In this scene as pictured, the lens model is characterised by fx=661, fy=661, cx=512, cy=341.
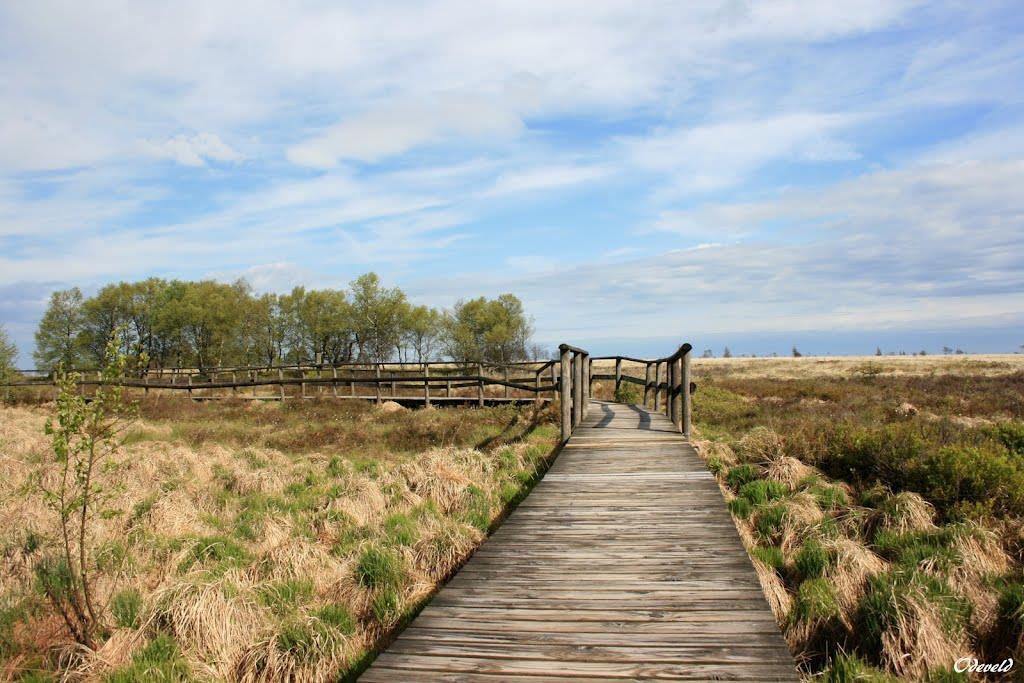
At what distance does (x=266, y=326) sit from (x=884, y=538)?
61223 mm

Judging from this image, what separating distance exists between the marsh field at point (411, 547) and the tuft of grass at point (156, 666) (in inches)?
0.7

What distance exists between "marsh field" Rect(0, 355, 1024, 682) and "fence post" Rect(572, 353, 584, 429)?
1.94ft

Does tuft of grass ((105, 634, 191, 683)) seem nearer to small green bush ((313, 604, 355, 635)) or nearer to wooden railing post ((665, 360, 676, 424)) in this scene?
small green bush ((313, 604, 355, 635))

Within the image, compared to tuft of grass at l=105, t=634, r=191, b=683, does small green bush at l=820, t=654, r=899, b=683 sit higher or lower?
higher

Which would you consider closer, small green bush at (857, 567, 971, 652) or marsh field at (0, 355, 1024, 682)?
small green bush at (857, 567, 971, 652)

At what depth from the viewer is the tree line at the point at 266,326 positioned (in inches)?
2238

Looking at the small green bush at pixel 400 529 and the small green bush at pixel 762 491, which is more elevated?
the small green bush at pixel 762 491

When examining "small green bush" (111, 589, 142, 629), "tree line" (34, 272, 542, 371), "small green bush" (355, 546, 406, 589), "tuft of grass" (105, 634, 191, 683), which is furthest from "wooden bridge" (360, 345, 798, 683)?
"tree line" (34, 272, 542, 371)

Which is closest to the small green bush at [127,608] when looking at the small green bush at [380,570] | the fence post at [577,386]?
the small green bush at [380,570]

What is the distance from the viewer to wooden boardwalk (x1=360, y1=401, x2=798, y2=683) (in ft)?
11.0

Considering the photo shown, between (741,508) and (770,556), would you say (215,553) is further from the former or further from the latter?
(741,508)

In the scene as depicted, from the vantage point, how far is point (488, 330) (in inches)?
2354

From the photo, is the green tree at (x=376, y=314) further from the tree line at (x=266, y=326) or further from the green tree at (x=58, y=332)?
the green tree at (x=58, y=332)

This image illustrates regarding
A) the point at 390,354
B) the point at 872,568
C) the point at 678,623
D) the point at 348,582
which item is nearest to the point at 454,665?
the point at 678,623
